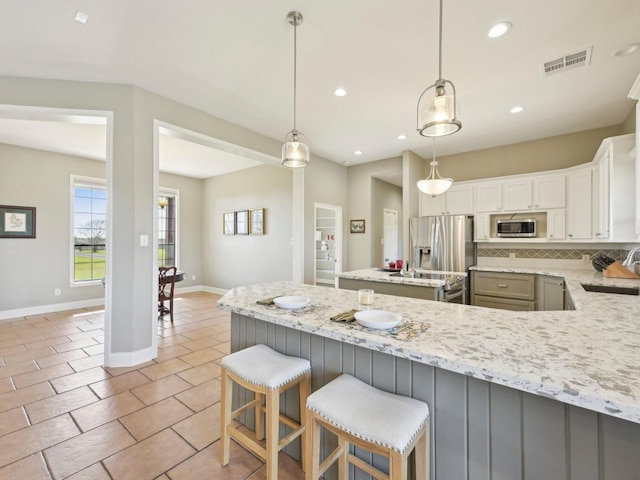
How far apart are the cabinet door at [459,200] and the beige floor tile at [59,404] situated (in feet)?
17.1

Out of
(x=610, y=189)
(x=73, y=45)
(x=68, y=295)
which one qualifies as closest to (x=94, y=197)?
(x=68, y=295)

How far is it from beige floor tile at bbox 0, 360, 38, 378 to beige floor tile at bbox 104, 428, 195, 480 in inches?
77.0

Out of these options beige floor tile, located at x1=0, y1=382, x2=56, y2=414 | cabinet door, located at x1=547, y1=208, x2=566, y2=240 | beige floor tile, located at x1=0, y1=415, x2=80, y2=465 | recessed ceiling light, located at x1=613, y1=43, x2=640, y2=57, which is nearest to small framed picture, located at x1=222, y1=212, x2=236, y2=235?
beige floor tile, located at x1=0, y1=382, x2=56, y2=414

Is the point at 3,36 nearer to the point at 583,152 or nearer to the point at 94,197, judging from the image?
the point at 94,197

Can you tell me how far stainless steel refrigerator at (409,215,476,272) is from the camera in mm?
4502

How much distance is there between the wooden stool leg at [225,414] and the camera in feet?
5.32

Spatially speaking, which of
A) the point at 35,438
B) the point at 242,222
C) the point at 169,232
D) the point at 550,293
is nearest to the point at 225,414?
the point at 35,438

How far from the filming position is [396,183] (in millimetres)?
6941

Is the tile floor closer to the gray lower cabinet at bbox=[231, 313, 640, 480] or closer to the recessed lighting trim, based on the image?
the gray lower cabinet at bbox=[231, 313, 640, 480]

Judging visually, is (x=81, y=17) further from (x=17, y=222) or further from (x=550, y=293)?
(x=550, y=293)

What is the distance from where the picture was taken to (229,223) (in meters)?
6.62

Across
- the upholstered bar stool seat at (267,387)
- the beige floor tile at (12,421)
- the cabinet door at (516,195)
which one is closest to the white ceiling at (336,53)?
the cabinet door at (516,195)

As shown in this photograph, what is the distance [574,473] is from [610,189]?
11.2 feet

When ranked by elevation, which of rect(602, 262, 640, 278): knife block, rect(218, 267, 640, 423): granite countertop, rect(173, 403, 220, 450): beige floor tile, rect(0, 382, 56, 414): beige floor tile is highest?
rect(602, 262, 640, 278): knife block
